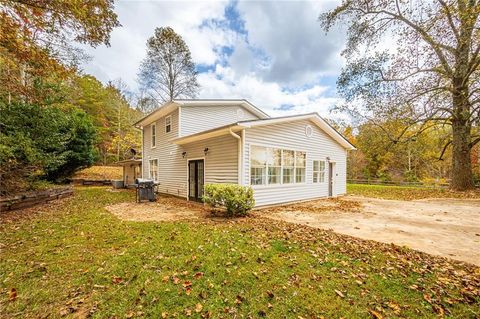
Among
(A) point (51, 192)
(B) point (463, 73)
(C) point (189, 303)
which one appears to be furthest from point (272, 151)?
(A) point (51, 192)

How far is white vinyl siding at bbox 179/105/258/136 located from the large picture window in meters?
4.64

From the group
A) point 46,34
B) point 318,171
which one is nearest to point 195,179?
point 318,171

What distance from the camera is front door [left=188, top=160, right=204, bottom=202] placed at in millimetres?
10117

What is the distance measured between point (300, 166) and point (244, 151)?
12.9 ft

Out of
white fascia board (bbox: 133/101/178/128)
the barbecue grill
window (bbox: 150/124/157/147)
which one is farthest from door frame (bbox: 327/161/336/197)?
window (bbox: 150/124/157/147)

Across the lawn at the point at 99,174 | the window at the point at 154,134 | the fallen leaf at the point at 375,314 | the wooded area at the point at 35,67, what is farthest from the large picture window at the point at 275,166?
the lawn at the point at 99,174

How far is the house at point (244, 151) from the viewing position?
8.30m

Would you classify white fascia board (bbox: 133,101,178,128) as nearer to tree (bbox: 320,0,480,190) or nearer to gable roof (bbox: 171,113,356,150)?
gable roof (bbox: 171,113,356,150)

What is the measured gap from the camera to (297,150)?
402 inches

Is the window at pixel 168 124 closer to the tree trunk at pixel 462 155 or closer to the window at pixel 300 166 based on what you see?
the window at pixel 300 166

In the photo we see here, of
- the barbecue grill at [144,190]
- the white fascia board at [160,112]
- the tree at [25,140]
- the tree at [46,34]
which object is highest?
the tree at [46,34]

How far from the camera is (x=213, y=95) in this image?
23.1 m

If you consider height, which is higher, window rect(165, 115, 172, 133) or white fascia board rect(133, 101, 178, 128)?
white fascia board rect(133, 101, 178, 128)

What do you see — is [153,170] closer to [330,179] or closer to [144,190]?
[144,190]
